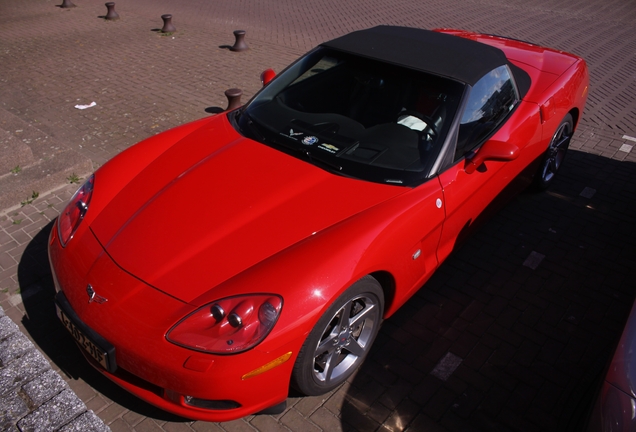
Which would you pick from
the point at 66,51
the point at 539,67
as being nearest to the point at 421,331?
the point at 539,67

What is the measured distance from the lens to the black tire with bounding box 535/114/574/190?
5.04 m

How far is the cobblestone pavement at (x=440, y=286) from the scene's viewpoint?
3.16 m

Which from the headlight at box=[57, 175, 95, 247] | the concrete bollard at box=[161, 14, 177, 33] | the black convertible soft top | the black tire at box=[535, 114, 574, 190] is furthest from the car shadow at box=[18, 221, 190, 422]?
the concrete bollard at box=[161, 14, 177, 33]

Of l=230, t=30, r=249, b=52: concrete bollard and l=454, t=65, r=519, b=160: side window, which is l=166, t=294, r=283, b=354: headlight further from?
l=230, t=30, r=249, b=52: concrete bollard

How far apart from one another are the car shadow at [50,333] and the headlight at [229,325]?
0.76 m

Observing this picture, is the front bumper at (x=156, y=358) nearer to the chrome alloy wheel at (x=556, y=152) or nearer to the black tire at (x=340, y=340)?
the black tire at (x=340, y=340)

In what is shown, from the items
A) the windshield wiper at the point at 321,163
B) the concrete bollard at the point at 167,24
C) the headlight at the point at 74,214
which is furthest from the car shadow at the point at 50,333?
the concrete bollard at the point at 167,24

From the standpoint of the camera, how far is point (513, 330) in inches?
148

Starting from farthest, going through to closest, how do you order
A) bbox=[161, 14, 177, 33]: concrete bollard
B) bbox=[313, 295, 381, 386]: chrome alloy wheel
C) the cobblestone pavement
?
bbox=[161, 14, 177, 33]: concrete bollard
the cobblestone pavement
bbox=[313, 295, 381, 386]: chrome alloy wheel

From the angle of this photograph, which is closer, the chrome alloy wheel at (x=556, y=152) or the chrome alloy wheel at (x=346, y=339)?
the chrome alloy wheel at (x=346, y=339)

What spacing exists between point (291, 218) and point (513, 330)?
72.9 inches

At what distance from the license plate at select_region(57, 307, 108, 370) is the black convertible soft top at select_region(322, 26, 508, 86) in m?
2.68

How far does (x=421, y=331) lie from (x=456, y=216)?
843 mm

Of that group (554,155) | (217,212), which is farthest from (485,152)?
(554,155)
